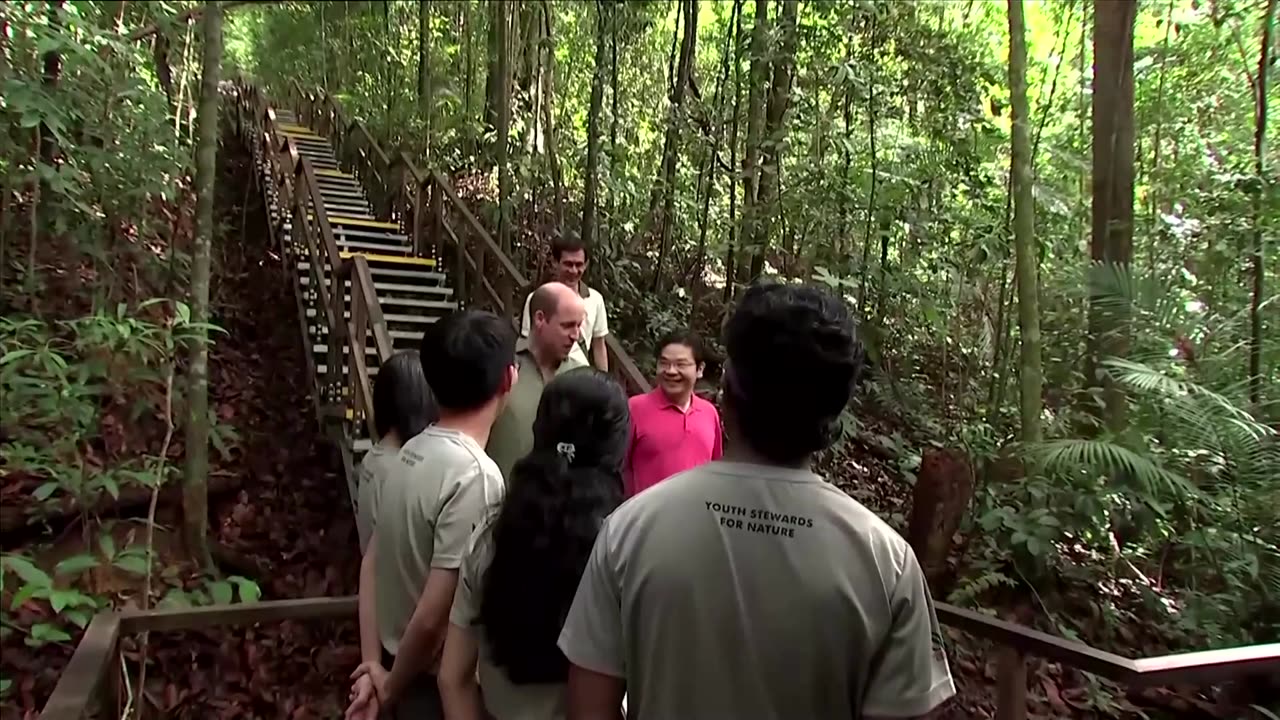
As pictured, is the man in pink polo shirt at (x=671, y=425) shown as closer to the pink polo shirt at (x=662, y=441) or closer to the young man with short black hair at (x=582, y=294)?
the pink polo shirt at (x=662, y=441)

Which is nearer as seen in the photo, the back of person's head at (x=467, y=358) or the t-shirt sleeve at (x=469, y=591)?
the t-shirt sleeve at (x=469, y=591)

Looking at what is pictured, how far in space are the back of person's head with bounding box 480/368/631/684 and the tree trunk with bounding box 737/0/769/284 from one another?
5772 mm

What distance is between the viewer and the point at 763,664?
1.18m

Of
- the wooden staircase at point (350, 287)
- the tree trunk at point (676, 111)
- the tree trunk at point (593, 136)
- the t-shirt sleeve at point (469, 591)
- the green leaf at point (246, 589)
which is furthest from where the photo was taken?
the tree trunk at point (676, 111)

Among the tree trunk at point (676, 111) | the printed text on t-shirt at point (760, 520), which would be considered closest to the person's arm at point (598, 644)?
the printed text on t-shirt at point (760, 520)

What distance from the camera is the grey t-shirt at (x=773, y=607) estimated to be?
3.87 ft

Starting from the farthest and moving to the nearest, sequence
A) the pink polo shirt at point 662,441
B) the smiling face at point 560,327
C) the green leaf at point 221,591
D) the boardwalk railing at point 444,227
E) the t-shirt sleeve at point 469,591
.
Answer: the boardwalk railing at point 444,227 → the green leaf at point 221,591 → the pink polo shirt at point 662,441 → the smiling face at point 560,327 → the t-shirt sleeve at point 469,591

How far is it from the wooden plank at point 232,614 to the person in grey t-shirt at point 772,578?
190 cm

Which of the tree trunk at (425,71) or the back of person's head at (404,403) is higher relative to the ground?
the tree trunk at (425,71)

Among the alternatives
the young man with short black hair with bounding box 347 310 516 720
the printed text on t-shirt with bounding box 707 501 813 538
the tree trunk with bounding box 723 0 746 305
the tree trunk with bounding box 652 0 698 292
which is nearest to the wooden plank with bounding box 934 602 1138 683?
the young man with short black hair with bounding box 347 310 516 720

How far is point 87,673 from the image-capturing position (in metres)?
2.22

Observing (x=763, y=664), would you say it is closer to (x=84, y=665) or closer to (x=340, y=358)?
(x=84, y=665)

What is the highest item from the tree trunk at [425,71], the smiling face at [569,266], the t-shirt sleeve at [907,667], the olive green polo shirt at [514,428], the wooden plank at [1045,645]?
the tree trunk at [425,71]

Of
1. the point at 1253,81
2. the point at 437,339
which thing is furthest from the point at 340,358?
the point at 1253,81
